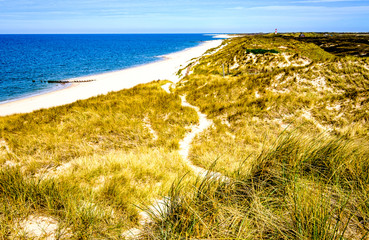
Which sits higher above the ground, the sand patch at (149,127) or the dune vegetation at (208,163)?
the dune vegetation at (208,163)

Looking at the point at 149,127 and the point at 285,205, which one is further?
the point at 149,127

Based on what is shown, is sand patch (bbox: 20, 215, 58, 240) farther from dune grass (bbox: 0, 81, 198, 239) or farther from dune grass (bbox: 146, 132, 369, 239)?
dune grass (bbox: 146, 132, 369, 239)

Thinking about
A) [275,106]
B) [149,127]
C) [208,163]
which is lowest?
[149,127]

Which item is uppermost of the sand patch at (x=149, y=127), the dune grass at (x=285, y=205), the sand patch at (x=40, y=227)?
the dune grass at (x=285, y=205)

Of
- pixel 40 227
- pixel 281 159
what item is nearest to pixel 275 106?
pixel 281 159

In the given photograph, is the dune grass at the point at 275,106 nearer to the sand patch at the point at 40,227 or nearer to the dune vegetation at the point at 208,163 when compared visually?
the dune vegetation at the point at 208,163

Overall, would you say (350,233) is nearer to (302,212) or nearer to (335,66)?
(302,212)

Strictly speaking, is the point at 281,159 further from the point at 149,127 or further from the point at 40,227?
the point at 149,127

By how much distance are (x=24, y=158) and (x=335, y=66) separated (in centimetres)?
1665

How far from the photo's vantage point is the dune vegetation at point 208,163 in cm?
232

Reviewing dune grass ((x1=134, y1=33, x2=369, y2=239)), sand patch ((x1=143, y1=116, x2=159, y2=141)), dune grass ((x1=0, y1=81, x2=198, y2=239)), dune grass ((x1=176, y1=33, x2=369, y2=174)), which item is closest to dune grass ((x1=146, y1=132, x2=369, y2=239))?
dune grass ((x1=134, y1=33, x2=369, y2=239))

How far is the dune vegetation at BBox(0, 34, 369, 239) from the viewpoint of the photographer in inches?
91.5

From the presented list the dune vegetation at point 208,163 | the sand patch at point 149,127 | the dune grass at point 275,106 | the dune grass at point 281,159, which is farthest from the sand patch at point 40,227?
the sand patch at point 149,127

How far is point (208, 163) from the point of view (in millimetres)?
5125
